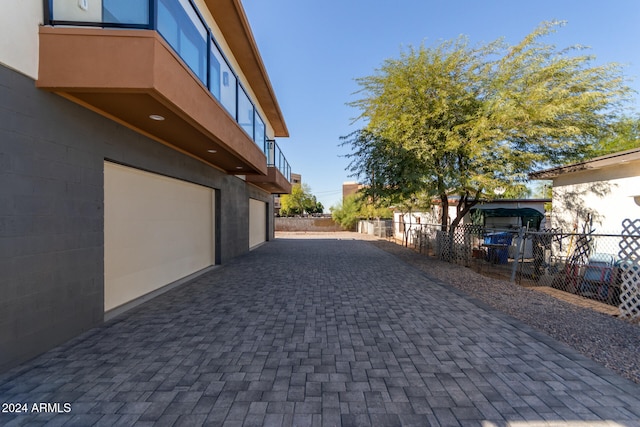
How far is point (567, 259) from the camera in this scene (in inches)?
294

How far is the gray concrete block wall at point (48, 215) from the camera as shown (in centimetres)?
304

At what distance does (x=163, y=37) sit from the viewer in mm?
3721

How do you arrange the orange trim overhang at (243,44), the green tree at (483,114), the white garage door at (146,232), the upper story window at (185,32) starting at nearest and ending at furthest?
1. the upper story window at (185,32)
2. the white garage door at (146,232)
3. the orange trim overhang at (243,44)
4. the green tree at (483,114)

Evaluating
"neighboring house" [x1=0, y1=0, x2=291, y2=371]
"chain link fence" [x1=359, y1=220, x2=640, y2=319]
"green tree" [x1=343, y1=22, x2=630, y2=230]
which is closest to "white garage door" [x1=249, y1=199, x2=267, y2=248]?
"green tree" [x1=343, y1=22, x2=630, y2=230]

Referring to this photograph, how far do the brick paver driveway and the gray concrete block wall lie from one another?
0.41m

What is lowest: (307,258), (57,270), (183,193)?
(307,258)

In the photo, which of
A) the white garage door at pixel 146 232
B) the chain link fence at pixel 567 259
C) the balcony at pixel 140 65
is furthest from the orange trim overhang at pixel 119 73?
the chain link fence at pixel 567 259

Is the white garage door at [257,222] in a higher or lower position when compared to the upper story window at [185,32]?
lower

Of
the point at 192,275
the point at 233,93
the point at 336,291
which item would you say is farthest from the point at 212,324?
the point at 233,93

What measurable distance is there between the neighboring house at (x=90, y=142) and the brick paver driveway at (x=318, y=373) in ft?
2.51

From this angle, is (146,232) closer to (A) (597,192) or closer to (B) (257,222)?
(B) (257,222)

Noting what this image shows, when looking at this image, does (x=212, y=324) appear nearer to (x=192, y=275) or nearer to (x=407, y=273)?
(x=192, y=275)

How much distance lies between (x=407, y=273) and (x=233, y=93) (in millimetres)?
6748

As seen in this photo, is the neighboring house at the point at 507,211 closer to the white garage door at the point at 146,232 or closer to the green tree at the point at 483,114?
the green tree at the point at 483,114
